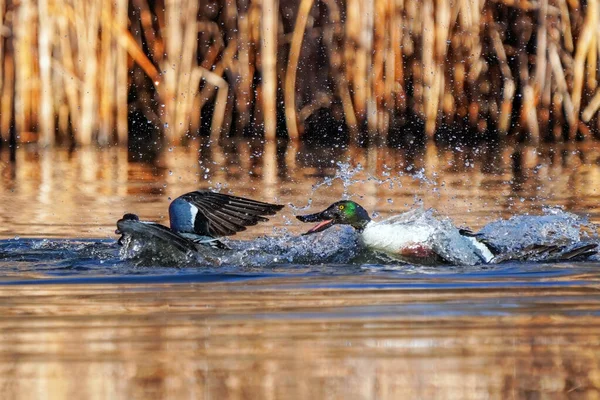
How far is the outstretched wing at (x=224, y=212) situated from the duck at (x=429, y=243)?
0.25m

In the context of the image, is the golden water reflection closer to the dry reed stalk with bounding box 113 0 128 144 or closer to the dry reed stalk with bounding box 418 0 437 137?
the dry reed stalk with bounding box 113 0 128 144

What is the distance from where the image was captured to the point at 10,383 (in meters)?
3.70

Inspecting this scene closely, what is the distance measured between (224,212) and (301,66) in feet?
22.1

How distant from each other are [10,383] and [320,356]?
2.92 ft

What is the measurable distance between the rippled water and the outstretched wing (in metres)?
0.17

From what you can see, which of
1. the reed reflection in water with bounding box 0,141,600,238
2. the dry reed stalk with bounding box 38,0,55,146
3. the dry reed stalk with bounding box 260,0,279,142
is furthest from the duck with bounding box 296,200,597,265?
the dry reed stalk with bounding box 38,0,55,146

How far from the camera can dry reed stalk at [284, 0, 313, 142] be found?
12586 millimetres

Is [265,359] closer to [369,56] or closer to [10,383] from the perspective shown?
[10,383]

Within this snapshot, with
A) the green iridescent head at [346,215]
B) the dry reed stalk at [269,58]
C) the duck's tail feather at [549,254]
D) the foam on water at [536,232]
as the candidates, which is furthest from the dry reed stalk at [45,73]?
the duck's tail feather at [549,254]

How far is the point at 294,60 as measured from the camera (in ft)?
41.9

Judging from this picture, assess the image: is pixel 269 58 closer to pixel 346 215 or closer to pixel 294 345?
pixel 346 215

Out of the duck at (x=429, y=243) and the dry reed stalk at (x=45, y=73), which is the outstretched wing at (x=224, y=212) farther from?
the dry reed stalk at (x=45, y=73)

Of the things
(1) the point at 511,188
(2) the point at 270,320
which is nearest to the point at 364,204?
(1) the point at 511,188

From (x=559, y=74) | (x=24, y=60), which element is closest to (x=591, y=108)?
(x=559, y=74)
